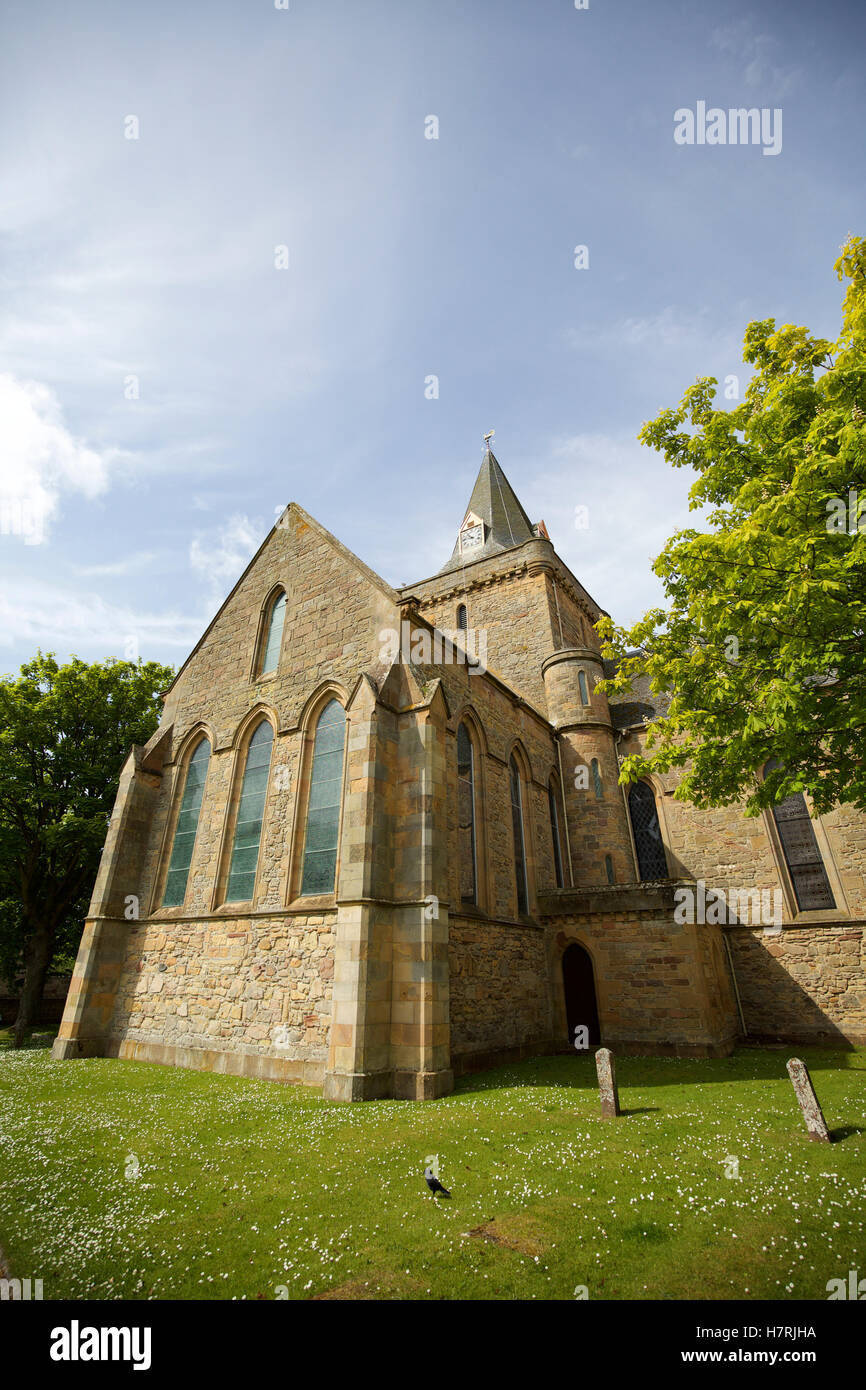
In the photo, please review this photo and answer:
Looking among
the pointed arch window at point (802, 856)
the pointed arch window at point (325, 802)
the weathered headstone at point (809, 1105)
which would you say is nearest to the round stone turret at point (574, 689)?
the pointed arch window at point (802, 856)

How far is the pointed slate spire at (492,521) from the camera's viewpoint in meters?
30.1

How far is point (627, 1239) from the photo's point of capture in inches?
184

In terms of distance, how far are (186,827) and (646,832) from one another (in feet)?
46.4

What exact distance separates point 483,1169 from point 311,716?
30.7 feet

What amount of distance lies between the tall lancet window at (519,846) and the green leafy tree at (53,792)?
13.7 meters

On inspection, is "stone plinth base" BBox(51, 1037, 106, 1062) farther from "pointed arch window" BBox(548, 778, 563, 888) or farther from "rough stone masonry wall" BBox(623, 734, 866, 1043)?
"rough stone masonry wall" BBox(623, 734, 866, 1043)

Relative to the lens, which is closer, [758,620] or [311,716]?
[758,620]

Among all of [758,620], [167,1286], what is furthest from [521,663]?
[167,1286]

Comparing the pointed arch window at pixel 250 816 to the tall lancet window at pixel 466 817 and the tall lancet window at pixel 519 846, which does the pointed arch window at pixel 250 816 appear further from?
the tall lancet window at pixel 519 846

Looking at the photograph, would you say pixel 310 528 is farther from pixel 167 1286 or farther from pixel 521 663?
pixel 167 1286

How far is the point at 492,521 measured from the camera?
3139cm

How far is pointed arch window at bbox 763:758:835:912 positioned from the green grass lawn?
285 inches

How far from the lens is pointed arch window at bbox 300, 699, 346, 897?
12102 mm

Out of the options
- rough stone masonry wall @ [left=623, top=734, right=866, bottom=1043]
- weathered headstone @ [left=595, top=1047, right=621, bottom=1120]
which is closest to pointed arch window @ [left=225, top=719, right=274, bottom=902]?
weathered headstone @ [left=595, top=1047, right=621, bottom=1120]
